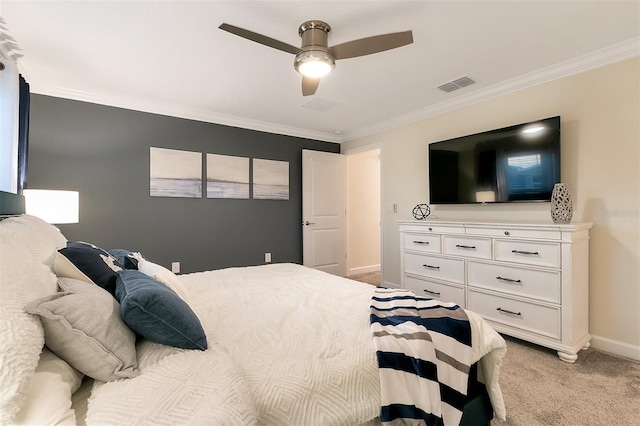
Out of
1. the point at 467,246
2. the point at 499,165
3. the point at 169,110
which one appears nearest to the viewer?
the point at 467,246

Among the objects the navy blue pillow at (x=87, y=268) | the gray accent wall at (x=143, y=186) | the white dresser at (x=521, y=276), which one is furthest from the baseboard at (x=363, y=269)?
the navy blue pillow at (x=87, y=268)

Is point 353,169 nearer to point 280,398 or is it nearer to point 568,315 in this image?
point 568,315

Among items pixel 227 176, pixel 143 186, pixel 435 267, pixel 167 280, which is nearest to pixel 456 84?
pixel 435 267

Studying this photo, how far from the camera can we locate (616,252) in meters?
2.39

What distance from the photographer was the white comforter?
0.74m

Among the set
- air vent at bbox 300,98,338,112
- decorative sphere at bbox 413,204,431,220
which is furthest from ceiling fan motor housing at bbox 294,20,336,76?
decorative sphere at bbox 413,204,431,220

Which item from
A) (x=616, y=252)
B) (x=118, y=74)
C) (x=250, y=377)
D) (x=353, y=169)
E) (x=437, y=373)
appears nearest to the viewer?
(x=250, y=377)

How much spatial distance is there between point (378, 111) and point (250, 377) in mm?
3594

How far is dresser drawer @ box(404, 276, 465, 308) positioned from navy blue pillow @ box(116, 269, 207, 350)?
2.62m

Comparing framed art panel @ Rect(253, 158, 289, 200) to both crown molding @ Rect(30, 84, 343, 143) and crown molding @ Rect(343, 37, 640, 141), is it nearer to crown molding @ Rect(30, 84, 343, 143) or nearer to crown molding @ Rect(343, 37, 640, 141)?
crown molding @ Rect(30, 84, 343, 143)

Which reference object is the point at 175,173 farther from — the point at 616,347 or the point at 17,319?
the point at 616,347

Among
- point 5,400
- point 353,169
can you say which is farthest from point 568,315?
point 353,169

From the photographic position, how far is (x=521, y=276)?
8.19 feet

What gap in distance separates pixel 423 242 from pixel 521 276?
3.23 ft
